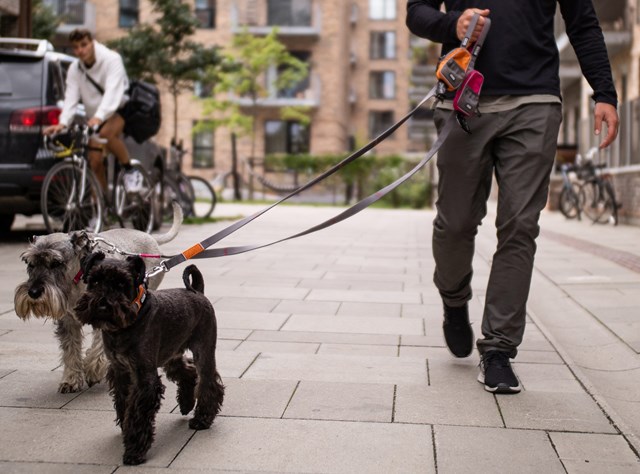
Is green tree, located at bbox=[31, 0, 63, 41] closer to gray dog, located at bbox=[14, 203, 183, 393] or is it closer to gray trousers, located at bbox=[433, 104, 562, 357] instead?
gray dog, located at bbox=[14, 203, 183, 393]

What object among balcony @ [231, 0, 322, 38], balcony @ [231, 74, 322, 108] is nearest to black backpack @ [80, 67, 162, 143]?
balcony @ [231, 74, 322, 108]

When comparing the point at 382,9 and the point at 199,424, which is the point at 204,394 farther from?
the point at 382,9

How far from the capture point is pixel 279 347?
15.5ft

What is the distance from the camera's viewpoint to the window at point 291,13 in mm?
40250

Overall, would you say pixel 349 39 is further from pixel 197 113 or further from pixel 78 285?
pixel 78 285

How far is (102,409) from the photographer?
348 cm

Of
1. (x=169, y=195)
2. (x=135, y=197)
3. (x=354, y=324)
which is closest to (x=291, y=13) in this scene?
(x=169, y=195)

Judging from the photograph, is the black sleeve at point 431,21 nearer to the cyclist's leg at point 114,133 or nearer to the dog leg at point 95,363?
the dog leg at point 95,363

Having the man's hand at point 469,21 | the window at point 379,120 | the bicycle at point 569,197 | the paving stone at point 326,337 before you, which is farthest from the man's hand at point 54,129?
the window at point 379,120

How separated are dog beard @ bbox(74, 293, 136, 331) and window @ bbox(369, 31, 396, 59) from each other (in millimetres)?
53978

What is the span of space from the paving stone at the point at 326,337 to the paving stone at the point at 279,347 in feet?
0.37

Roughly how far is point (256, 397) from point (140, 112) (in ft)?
20.7

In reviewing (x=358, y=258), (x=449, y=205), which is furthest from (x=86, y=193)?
(x=449, y=205)

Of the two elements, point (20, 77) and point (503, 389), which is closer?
point (503, 389)
